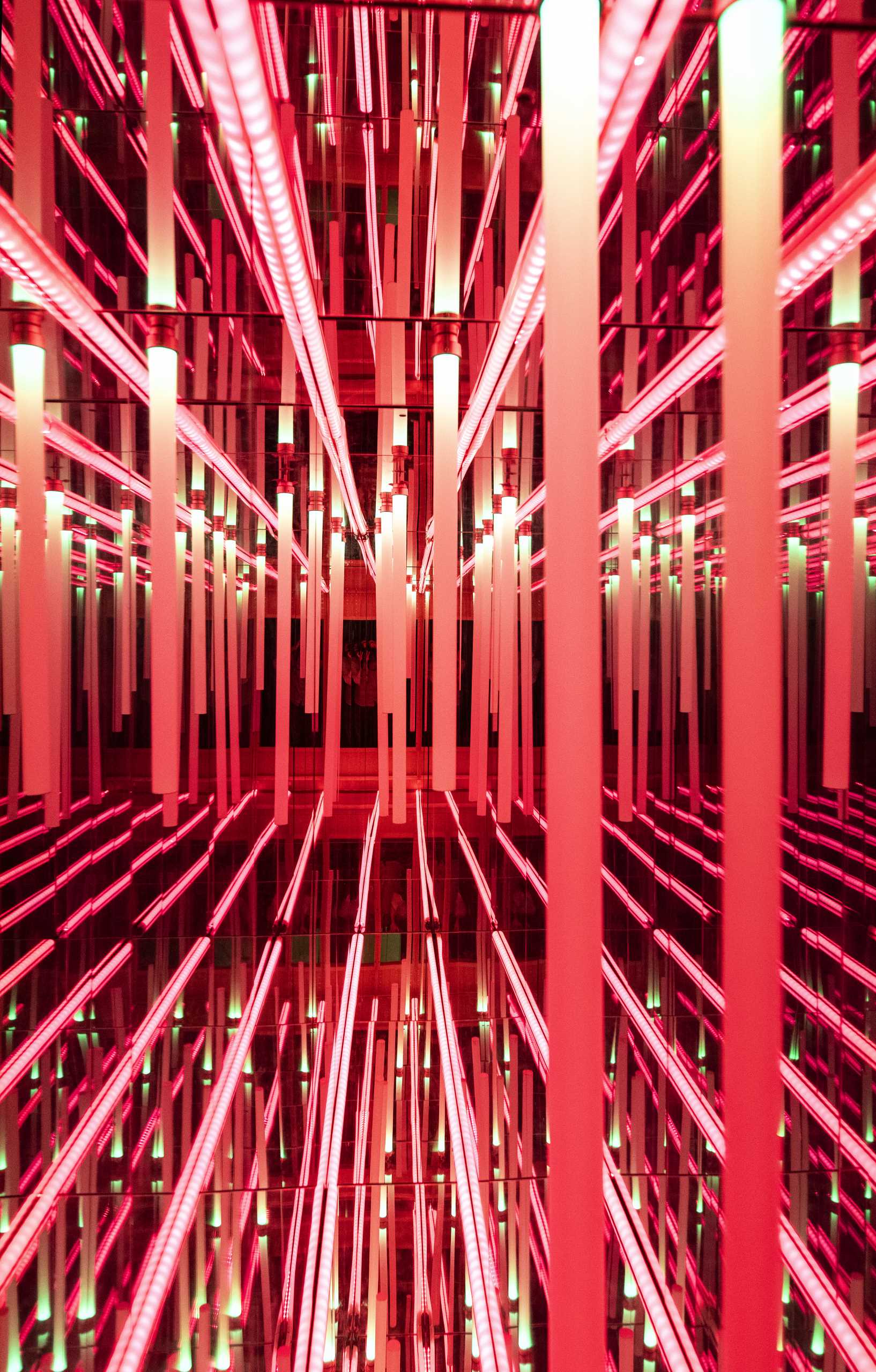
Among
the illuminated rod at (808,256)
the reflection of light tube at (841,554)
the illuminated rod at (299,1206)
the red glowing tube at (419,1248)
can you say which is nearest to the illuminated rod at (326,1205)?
the illuminated rod at (299,1206)

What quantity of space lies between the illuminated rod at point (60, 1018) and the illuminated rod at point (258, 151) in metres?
3.20

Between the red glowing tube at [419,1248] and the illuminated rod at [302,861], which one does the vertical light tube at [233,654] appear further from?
the red glowing tube at [419,1248]

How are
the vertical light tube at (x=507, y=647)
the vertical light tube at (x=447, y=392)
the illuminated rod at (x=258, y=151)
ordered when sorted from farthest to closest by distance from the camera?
the vertical light tube at (x=507, y=647), the vertical light tube at (x=447, y=392), the illuminated rod at (x=258, y=151)

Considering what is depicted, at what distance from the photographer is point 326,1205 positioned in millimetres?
2598

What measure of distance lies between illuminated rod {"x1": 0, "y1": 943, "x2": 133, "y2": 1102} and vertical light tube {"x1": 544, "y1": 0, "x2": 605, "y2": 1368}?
10.5ft

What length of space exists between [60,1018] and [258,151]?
390 centimetres

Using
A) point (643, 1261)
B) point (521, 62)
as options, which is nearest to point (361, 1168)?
point (643, 1261)

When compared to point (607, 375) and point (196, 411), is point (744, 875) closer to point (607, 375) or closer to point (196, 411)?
point (607, 375)

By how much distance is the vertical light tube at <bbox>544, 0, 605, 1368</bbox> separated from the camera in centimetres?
91

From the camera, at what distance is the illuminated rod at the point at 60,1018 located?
357cm

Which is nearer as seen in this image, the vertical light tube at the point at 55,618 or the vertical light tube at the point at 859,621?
the vertical light tube at the point at 55,618

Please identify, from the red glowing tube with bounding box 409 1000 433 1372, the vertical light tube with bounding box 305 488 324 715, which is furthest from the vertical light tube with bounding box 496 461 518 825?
the red glowing tube with bounding box 409 1000 433 1372

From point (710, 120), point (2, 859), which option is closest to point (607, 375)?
point (710, 120)

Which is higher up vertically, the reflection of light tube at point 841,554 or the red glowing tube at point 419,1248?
the reflection of light tube at point 841,554
